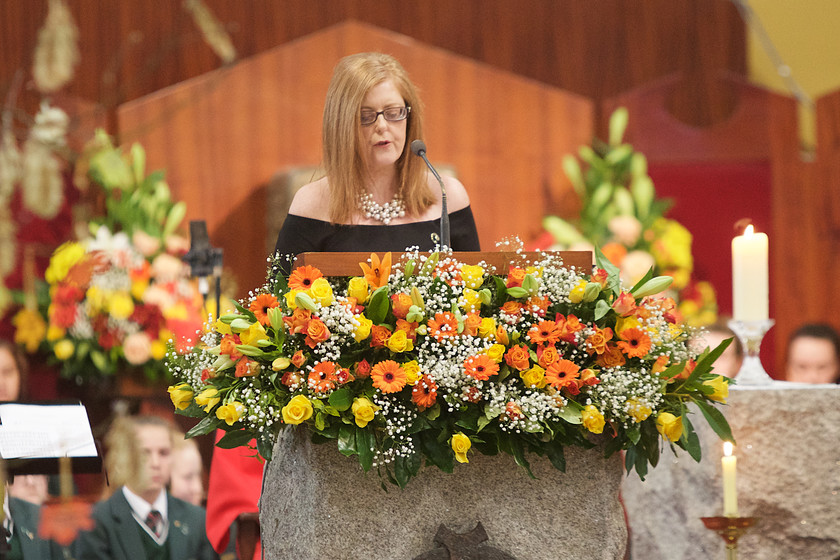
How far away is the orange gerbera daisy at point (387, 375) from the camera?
1525mm

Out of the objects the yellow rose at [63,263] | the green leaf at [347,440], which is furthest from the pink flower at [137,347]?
the green leaf at [347,440]

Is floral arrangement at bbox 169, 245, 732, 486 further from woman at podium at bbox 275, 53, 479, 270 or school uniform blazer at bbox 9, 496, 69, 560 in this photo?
school uniform blazer at bbox 9, 496, 69, 560

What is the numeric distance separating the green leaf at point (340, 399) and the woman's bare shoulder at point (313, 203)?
553 mm

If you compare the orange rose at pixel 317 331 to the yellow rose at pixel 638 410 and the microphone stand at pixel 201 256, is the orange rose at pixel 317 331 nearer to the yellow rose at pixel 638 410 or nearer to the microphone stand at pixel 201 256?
the yellow rose at pixel 638 410

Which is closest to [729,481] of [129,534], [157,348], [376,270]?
[376,270]

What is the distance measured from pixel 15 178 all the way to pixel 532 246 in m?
2.03

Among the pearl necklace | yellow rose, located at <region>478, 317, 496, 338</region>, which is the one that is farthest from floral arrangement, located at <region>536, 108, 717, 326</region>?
yellow rose, located at <region>478, 317, 496, 338</region>

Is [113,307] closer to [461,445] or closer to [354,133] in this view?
[354,133]

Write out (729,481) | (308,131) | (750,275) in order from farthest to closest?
(308,131), (750,275), (729,481)

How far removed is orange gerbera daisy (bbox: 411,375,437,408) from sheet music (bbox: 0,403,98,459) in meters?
0.76

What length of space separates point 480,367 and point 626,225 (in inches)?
97.4

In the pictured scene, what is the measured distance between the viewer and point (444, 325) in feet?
5.15

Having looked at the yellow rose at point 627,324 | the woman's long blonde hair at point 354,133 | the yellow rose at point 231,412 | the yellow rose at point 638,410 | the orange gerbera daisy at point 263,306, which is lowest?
the yellow rose at point 638,410

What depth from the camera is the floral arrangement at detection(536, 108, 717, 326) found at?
391cm
